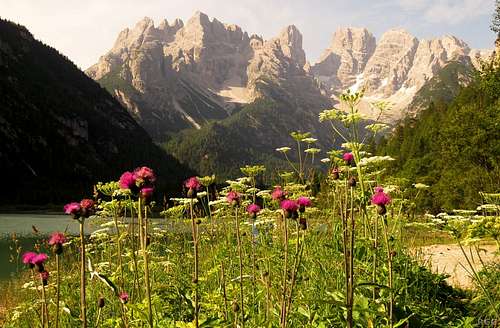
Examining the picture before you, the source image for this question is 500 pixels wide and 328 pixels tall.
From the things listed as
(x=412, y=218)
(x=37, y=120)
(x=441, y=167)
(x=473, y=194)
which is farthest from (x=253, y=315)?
(x=37, y=120)

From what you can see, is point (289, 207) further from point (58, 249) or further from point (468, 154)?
point (468, 154)

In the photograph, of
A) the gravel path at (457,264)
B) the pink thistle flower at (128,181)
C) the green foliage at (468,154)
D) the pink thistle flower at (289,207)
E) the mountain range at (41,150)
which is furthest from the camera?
the mountain range at (41,150)

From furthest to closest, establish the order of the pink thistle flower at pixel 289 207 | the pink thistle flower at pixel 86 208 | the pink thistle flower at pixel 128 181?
the pink thistle flower at pixel 289 207, the pink thistle flower at pixel 128 181, the pink thistle flower at pixel 86 208

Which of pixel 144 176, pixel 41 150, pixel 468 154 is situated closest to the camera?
pixel 144 176

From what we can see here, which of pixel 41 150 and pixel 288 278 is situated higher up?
pixel 41 150

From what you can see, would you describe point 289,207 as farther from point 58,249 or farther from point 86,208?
point 58,249

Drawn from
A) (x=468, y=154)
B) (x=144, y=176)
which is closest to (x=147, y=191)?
(x=144, y=176)

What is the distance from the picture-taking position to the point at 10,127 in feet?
535

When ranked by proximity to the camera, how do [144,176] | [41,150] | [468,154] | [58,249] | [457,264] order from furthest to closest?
1. [41,150]
2. [468,154]
3. [457,264]
4. [144,176]
5. [58,249]

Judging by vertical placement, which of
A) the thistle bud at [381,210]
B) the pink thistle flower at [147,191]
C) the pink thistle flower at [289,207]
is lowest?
the thistle bud at [381,210]

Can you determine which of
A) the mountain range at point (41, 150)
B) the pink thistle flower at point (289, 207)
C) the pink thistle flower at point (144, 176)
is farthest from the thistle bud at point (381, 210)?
the mountain range at point (41, 150)

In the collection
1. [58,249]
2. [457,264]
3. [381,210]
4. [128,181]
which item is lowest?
[457,264]

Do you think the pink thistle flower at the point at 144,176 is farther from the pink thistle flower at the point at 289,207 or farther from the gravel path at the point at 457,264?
the gravel path at the point at 457,264

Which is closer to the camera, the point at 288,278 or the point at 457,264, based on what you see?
the point at 288,278
